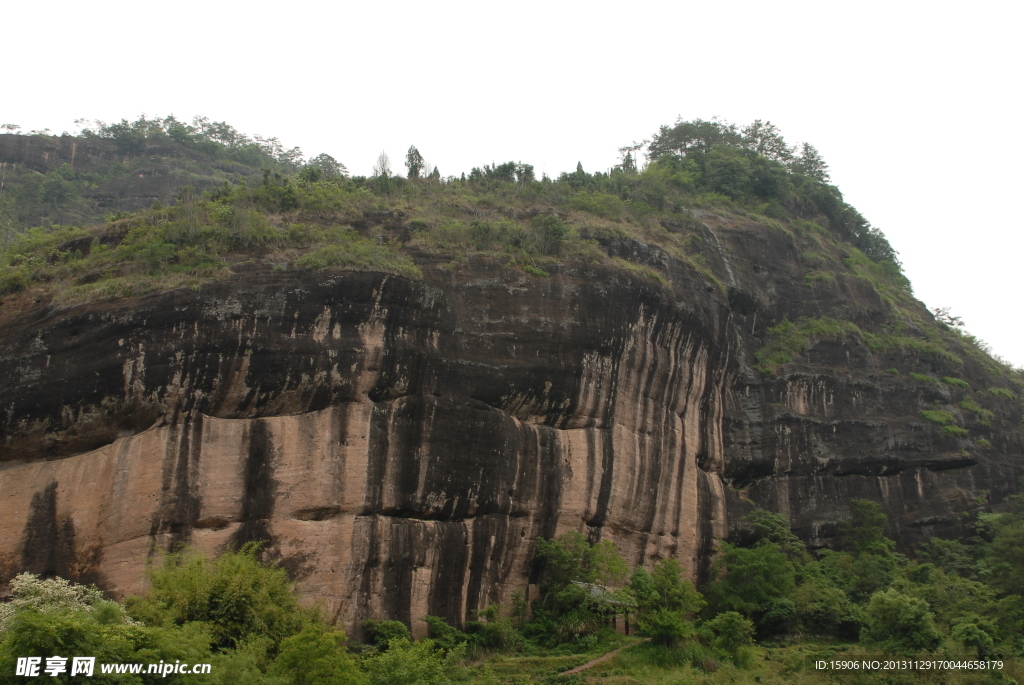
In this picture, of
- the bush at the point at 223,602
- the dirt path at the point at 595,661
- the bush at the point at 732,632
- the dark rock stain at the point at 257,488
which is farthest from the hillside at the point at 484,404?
the bush at the point at 223,602

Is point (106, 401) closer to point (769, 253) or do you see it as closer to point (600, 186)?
point (600, 186)

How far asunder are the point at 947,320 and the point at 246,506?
113ft

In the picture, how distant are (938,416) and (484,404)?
16.7m

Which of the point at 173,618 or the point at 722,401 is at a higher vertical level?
the point at 722,401

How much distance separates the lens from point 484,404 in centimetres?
2255

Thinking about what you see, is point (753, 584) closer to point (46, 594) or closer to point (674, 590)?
point (674, 590)

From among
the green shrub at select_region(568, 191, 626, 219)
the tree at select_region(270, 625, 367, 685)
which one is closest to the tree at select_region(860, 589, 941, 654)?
the tree at select_region(270, 625, 367, 685)

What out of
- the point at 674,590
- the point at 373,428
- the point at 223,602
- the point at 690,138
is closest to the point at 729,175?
the point at 690,138

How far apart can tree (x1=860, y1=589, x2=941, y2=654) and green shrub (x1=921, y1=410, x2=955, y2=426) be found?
9655 millimetres

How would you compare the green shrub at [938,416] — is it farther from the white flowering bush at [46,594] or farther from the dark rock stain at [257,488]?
the white flowering bush at [46,594]

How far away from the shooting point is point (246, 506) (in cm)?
1958

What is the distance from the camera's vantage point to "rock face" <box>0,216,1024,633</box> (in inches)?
768

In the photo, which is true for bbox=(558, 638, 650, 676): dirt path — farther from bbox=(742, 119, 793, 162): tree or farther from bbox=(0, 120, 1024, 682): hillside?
bbox=(742, 119, 793, 162): tree

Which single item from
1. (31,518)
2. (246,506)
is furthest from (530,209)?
(31,518)
